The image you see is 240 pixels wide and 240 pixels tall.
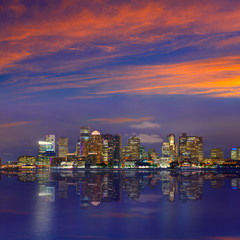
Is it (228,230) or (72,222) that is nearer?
(228,230)

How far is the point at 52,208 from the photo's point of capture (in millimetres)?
46281

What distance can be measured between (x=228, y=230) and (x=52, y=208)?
2240 centimetres

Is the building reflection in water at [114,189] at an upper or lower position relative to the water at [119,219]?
lower

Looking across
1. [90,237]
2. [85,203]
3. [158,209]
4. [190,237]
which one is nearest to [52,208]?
[85,203]

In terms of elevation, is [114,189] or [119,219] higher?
[119,219]

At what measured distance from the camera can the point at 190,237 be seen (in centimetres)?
3023

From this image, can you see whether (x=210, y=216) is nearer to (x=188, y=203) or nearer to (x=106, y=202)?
(x=188, y=203)

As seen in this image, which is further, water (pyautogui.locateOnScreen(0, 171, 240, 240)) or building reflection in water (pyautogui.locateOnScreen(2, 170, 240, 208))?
building reflection in water (pyautogui.locateOnScreen(2, 170, 240, 208))

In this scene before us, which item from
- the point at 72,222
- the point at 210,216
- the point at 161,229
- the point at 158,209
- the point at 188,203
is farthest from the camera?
the point at 188,203

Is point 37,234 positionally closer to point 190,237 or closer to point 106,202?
point 190,237

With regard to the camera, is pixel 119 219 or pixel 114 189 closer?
pixel 119 219

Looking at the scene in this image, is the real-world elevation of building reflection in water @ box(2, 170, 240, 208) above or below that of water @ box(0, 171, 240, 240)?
below

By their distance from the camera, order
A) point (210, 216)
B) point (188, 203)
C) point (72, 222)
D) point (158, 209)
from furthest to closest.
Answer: point (188, 203) → point (158, 209) → point (210, 216) → point (72, 222)

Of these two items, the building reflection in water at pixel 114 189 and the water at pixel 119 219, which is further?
the building reflection in water at pixel 114 189
